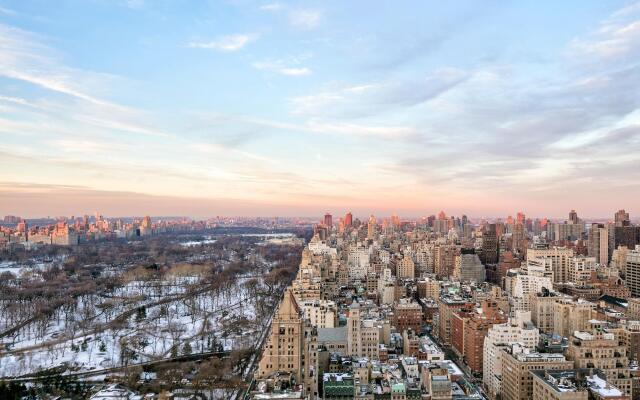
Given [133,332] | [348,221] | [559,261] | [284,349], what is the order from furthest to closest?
1. [348,221]
2. [559,261]
3. [133,332]
4. [284,349]

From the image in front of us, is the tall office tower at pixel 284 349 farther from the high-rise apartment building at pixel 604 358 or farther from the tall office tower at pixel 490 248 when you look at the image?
the tall office tower at pixel 490 248

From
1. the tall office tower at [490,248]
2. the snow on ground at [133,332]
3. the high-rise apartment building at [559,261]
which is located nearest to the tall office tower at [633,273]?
the high-rise apartment building at [559,261]

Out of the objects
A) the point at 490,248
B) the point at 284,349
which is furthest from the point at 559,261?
the point at 284,349

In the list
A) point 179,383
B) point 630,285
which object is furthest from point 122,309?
point 630,285

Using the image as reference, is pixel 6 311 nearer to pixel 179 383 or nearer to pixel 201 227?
pixel 179 383

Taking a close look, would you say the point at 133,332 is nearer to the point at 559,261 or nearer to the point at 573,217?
the point at 559,261

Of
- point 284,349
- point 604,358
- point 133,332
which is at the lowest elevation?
point 133,332

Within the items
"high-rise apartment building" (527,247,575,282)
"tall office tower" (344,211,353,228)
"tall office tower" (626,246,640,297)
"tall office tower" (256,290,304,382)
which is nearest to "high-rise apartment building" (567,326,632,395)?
"tall office tower" (256,290,304,382)
